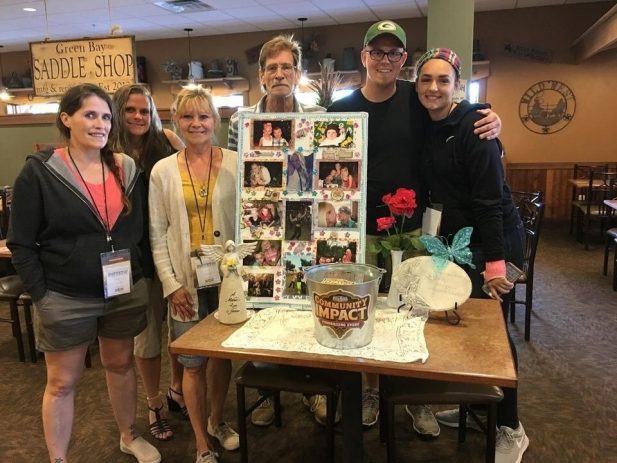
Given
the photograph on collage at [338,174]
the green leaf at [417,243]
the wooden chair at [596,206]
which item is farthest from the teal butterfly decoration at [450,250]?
the wooden chair at [596,206]

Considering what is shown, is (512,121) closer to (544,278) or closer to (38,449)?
(544,278)

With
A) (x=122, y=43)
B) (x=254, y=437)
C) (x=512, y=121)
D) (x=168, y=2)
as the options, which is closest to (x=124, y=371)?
(x=254, y=437)

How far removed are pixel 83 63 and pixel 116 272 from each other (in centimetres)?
274

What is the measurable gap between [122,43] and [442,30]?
232cm

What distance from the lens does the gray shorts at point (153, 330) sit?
79.6 inches

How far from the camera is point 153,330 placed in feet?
6.72

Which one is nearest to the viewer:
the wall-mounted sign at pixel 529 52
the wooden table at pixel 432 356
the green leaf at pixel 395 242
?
the wooden table at pixel 432 356

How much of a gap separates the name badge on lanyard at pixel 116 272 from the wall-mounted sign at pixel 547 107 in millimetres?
6706

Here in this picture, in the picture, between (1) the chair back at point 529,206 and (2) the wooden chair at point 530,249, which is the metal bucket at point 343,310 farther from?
(1) the chair back at point 529,206

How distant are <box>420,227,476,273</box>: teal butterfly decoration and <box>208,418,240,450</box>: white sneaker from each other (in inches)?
47.1

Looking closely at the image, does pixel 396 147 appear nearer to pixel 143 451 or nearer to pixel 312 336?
pixel 312 336

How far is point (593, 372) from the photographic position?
8.93 feet

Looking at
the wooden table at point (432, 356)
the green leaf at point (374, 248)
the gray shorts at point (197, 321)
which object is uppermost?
the green leaf at point (374, 248)

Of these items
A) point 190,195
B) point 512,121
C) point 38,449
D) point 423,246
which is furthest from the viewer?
point 512,121
